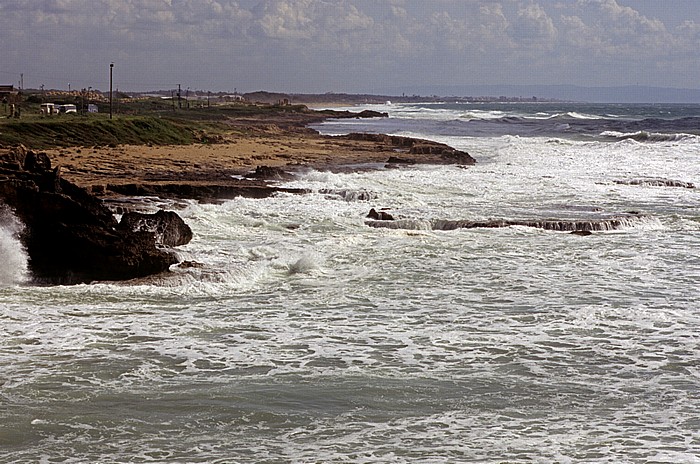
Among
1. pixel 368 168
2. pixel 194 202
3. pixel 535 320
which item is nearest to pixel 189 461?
pixel 535 320

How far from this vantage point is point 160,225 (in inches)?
548

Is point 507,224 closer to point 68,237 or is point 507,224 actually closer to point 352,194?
point 352,194

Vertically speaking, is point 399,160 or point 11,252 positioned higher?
point 399,160

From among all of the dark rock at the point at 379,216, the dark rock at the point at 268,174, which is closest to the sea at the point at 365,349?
the dark rock at the point at 379,216

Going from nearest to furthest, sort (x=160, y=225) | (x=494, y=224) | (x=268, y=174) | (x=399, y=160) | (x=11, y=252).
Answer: (x=11, y=252) → (x=160, y=225) → (x=494, y=224) → (x=268, y=174) → (x=399, y=160)

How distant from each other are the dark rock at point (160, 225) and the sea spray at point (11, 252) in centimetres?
195

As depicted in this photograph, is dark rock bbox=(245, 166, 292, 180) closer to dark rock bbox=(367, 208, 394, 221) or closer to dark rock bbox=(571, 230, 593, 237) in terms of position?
dark rock bbox=(367, 208, 394, 221)

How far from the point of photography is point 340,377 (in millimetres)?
8234

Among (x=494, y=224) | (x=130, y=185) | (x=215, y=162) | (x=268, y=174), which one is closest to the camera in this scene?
(x=494, y=224)

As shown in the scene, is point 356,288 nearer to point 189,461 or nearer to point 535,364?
point 535,364

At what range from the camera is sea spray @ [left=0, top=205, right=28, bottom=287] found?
456 inches

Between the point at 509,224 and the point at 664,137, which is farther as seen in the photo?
the point at 664,137

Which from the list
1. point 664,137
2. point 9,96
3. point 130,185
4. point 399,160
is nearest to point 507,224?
point 130,185

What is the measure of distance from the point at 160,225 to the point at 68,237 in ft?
7.09
